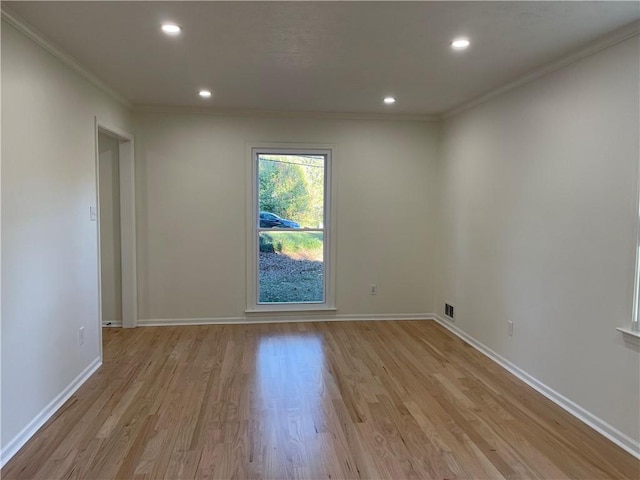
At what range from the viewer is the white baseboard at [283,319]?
468 centimetres

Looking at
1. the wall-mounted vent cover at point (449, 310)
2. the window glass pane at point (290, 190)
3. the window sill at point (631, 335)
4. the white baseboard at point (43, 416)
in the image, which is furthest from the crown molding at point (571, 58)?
the white baseboard at point (43, 416)

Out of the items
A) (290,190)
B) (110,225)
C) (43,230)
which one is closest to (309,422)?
(43,230)

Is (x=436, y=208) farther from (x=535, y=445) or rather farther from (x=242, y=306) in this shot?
(x=535, y=445)

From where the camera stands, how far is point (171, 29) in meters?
2.41

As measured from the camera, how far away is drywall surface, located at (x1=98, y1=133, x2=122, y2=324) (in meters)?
4.44

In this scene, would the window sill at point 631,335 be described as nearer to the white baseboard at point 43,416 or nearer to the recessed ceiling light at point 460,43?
the recessed ceiling light at point 460,43

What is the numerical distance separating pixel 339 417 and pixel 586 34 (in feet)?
9.31

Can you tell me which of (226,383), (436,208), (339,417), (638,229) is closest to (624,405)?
(638,229)

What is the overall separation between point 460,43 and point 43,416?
141 inches

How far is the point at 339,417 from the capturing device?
2.67 metres

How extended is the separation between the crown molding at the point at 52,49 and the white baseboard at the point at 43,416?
2.31 meters

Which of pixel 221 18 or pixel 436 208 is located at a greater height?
pixel 221 18

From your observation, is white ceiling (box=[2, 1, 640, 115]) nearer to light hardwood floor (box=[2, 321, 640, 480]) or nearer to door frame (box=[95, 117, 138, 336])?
door frame (box=[95, 117, 138, 336])

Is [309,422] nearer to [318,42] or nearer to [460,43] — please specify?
[318,42]
